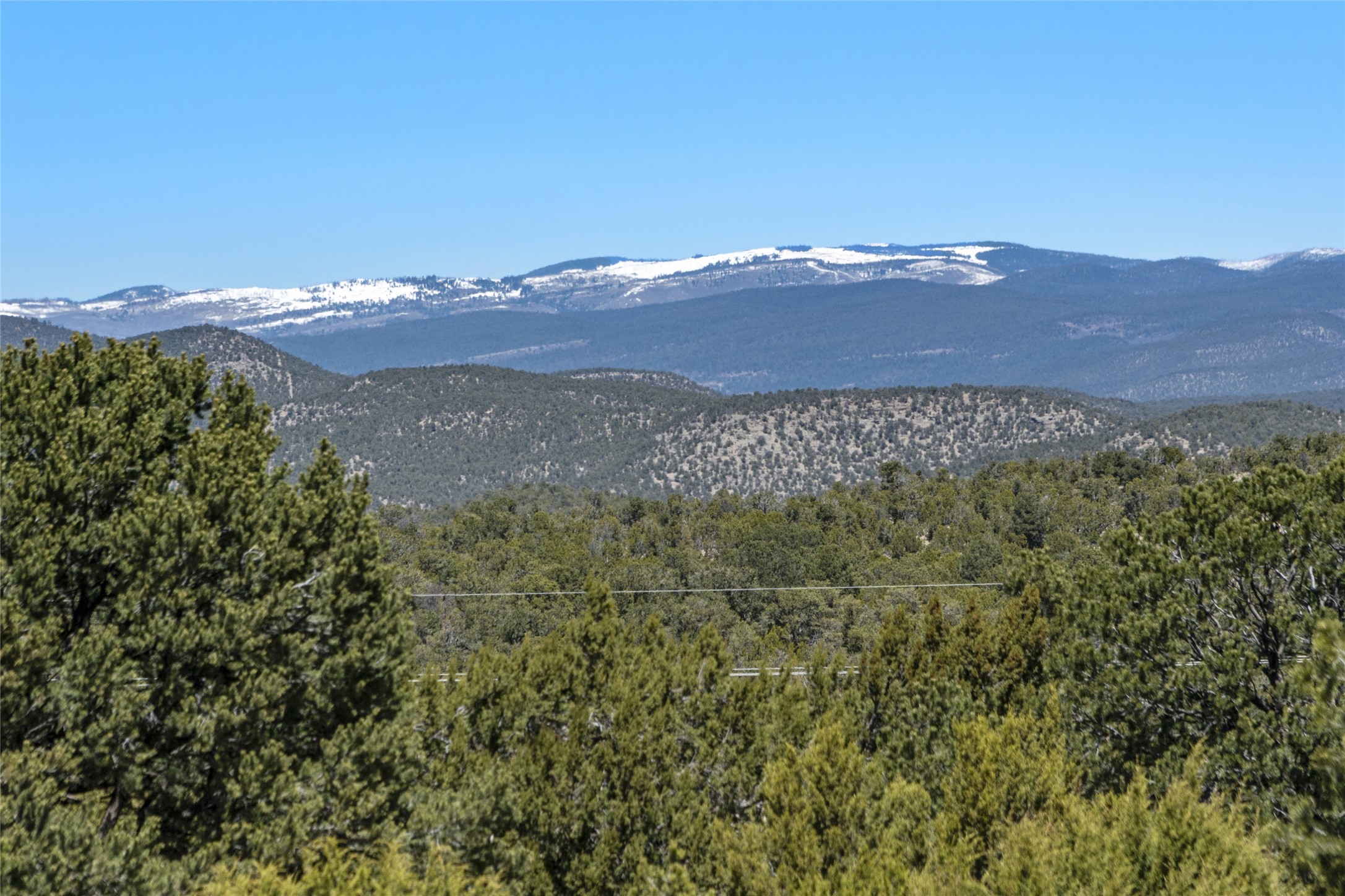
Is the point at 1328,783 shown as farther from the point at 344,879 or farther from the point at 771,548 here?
the point at 771,548

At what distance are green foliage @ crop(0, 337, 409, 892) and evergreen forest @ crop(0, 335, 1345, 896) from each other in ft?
0.14

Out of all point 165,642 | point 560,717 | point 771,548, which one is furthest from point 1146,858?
point 771,548

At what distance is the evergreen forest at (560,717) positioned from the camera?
13.1m

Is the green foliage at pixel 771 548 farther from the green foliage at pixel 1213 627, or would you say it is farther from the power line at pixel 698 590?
the green foliage at pixel 1213 627

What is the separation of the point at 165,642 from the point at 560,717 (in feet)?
28.9

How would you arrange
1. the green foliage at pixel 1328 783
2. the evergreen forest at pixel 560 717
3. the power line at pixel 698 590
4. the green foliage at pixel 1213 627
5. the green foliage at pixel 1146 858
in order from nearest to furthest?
the green foliage at pixel 1328 783, the green foliage at pixel 1146 858, the evergreen forest at pixel 560 717, the green foliage at pixel 1213 627, the power line at pixel 698 590

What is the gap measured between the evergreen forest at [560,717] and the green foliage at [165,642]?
1.7 inches

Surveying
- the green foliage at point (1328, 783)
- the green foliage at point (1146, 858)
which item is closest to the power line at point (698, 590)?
the green foliage at point (1146, 858)

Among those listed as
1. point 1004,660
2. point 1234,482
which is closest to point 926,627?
point 1004,660

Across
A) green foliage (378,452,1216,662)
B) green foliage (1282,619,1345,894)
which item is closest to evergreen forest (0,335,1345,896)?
green foliage (1282,619,1345,894)

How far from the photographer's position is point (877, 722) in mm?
26203

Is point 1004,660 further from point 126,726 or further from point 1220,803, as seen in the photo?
point 126,726

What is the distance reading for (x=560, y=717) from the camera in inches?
837

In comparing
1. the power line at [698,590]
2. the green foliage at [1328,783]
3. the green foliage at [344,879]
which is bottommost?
the power line at [698,590]
